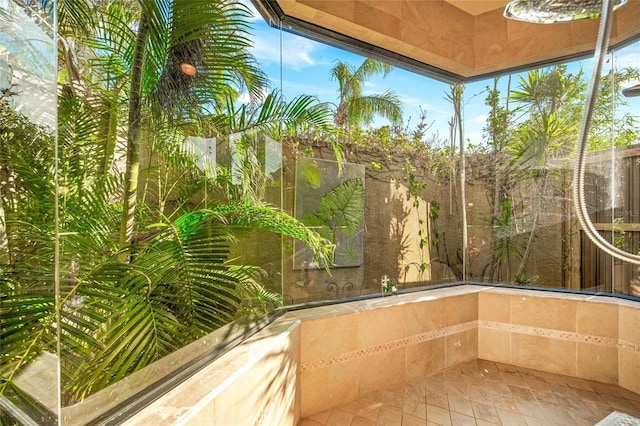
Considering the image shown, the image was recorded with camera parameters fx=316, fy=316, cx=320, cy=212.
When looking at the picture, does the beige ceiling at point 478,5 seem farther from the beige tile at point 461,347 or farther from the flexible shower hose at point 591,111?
the beige tile at point 461,347

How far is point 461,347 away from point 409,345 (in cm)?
58

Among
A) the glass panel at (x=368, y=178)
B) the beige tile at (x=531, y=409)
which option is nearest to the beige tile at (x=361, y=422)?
the glass panel at (x=368, y=178)

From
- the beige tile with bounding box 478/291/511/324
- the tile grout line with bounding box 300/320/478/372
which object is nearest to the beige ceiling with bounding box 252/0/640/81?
the beige tile with bounding box 478/291/511/324

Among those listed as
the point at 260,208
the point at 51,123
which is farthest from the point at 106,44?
the point at 260,208

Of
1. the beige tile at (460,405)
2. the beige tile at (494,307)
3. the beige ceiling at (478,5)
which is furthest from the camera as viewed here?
the beige tile at (494,307)

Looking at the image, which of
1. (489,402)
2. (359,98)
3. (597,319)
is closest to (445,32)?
(359,98)

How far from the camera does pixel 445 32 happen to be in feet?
8.06

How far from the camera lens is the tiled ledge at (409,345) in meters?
1.36

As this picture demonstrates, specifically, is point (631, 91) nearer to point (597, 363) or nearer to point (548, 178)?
point (548, 178)

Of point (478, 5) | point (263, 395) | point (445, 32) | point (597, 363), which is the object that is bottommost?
point (597, 363)

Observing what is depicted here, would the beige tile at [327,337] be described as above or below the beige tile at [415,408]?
above

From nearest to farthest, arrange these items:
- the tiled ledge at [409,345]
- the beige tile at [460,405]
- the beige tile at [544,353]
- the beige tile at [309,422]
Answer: the tiled ledge at [409,345], the beige tile at [309,422], the beige tile at [460,405], the beige tile at [544,353]

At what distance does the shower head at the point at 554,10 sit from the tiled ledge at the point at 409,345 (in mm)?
1723

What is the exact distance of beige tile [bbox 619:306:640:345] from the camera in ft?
6.74
